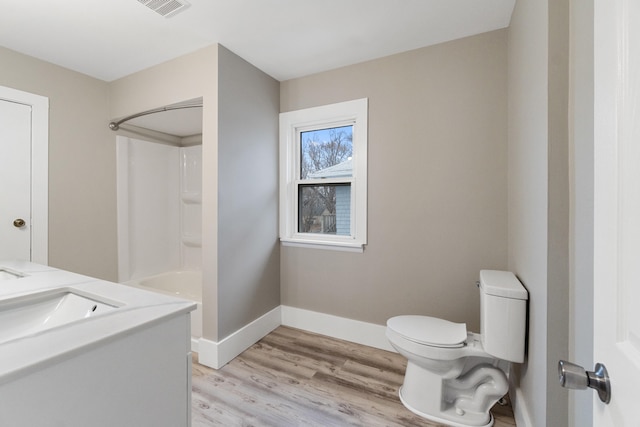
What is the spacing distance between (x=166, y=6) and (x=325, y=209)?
1.81 meters

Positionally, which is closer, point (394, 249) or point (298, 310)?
point (394, 249)

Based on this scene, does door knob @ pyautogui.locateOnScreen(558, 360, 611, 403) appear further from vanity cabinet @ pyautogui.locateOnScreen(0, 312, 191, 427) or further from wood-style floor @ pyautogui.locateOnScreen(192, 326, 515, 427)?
wood-style floor @ pyautogui.locateOnScreen(192, 326, 515, 427)

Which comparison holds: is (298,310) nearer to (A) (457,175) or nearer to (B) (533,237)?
(A) (457,175)

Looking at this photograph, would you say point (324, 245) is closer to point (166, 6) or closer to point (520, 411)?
point (520, 411)

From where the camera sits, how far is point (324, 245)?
2486 millimetres

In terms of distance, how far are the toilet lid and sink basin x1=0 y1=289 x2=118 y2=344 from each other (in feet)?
4.70

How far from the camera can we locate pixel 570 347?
1.04 meters

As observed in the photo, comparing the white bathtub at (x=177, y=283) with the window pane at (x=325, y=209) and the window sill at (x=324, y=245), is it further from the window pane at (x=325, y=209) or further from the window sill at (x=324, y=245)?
the window pane at (x=325, y=209)

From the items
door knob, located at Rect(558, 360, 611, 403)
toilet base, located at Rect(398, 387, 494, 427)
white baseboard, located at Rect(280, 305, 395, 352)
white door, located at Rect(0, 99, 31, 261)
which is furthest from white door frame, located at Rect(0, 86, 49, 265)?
door knob, located at Rect(558, 360, 611, 403)

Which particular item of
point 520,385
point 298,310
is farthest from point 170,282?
point 520,385

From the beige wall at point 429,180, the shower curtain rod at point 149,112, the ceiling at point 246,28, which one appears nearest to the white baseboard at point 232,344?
the beige wall at point 429,180

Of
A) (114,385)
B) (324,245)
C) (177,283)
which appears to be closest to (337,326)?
(324,245)

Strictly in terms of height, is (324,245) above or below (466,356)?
above

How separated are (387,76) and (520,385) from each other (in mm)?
2223
